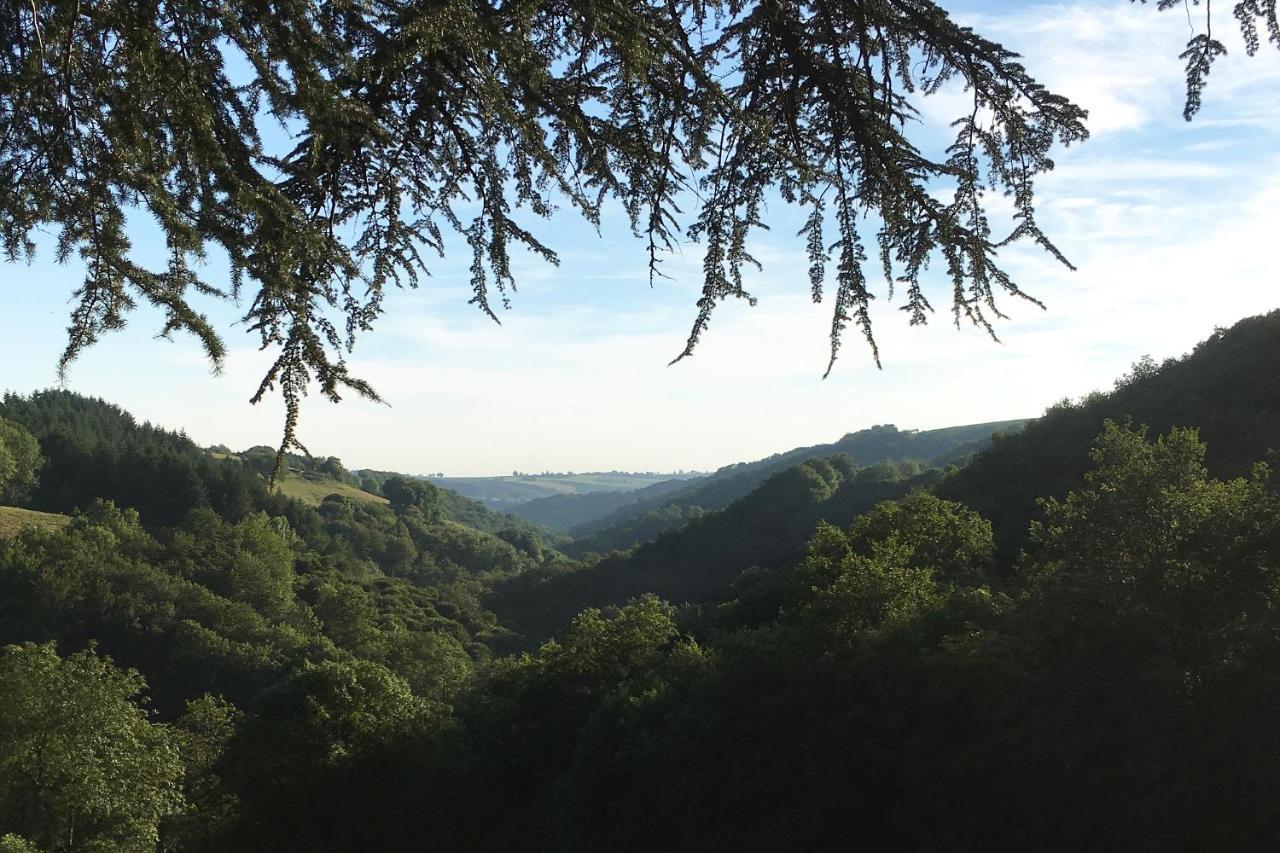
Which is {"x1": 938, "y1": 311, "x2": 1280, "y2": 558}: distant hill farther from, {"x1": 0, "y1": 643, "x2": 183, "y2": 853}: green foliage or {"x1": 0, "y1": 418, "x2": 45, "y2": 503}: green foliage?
{"x1": 0, "y1": 418, "x2": 45, "y2": 503}: green foliage

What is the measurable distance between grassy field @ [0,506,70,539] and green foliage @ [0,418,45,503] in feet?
30.4

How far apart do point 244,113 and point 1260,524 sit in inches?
669

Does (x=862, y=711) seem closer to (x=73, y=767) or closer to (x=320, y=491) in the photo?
(x=73, y=767)

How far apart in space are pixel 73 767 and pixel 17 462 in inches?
2869

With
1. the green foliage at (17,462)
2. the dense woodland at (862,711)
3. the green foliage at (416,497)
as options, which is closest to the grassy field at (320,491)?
the green foliage at (416,497)

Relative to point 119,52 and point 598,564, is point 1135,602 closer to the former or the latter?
point 119,52

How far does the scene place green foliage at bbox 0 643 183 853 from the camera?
1995 cm

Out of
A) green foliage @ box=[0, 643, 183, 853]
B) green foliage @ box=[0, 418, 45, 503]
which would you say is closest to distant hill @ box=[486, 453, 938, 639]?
green foliage @ box=[0, 418, 45, 503]

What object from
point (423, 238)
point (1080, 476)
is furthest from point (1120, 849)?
point (1080, 476)

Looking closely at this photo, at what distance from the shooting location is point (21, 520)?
202 ft

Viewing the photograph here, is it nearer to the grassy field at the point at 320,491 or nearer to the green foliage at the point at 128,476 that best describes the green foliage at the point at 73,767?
the green foliage at the point at 128,476

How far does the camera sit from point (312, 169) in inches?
124

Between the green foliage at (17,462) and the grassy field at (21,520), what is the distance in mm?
9254

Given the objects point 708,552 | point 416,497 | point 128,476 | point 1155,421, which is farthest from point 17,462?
point 1155,421
